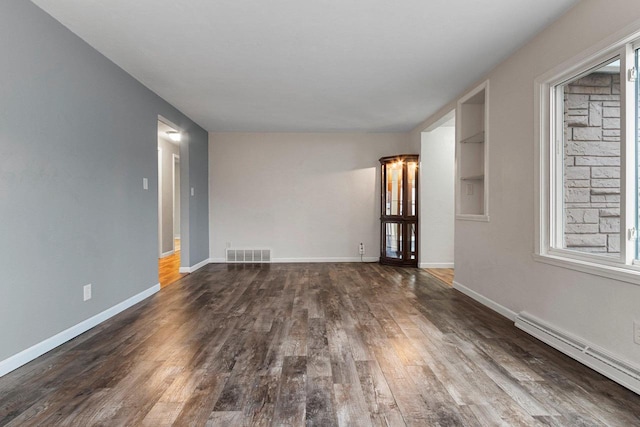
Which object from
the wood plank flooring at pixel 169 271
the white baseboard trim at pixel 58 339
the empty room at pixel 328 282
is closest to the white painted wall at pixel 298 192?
the wood plank flooring at pixel 169 271

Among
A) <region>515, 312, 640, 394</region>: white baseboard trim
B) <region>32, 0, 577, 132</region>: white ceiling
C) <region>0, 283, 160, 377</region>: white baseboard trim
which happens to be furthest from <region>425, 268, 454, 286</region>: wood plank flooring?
<region>0, 283, 160, 377</region>: white baseboard trim

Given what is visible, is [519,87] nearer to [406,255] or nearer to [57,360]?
[406,255]

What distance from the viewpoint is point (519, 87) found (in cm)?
305

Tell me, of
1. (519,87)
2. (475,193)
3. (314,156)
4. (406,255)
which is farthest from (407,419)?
(314,156)

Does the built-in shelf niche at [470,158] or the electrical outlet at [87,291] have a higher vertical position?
the built-in shelf niche at [470,158]

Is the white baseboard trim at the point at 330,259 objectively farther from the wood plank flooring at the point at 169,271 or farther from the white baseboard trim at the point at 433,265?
the wood plank flooring at the point at 169,271

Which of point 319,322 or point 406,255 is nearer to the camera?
point 319,322

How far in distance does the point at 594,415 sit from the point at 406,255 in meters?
4.31

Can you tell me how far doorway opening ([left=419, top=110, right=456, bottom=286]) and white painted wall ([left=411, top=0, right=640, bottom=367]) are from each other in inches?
62.9

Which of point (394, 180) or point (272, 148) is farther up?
point (272, 148)

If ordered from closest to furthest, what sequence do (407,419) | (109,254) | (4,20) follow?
(407,419) < (4,20) < (109,254)

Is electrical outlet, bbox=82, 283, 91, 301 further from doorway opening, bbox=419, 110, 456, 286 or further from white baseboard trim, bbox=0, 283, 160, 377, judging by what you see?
doorway opening, bbox=419, 110, 456, 286

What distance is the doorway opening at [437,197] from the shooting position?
5809 mm

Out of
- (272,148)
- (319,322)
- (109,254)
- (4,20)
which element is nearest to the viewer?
(4,20)
